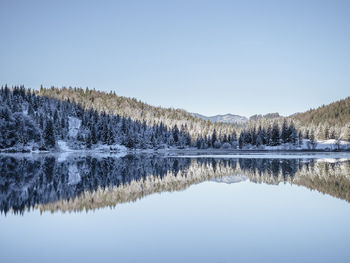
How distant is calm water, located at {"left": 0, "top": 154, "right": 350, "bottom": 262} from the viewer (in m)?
8.52

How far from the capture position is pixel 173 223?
11.8 meters

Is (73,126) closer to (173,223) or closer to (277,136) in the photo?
(277,136)

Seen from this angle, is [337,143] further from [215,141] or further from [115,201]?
[115,201]

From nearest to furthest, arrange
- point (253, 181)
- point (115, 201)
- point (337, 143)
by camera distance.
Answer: point (115, 201), point (253, 181), point (337, 143)

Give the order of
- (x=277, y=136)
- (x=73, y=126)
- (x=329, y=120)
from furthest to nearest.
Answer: (x=73, y=126), (x=329, y=120), (x=277, y=136)

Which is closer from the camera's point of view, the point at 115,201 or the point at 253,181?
the point at 115,201

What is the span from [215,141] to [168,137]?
18.4 m

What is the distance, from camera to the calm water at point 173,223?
8.52m

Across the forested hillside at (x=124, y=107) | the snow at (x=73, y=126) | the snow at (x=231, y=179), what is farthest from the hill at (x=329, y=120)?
the snow at (x=231, y=179)

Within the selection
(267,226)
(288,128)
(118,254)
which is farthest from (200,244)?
(288,128)

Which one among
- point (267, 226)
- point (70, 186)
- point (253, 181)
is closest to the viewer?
point (267, 226)

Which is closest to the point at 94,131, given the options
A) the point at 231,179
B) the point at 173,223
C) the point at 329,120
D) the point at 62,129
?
the point at 62,129

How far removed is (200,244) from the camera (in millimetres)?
9188

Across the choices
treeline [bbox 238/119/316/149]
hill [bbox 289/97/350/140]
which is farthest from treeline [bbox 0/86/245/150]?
hill [bbox 289/97/350/140]
